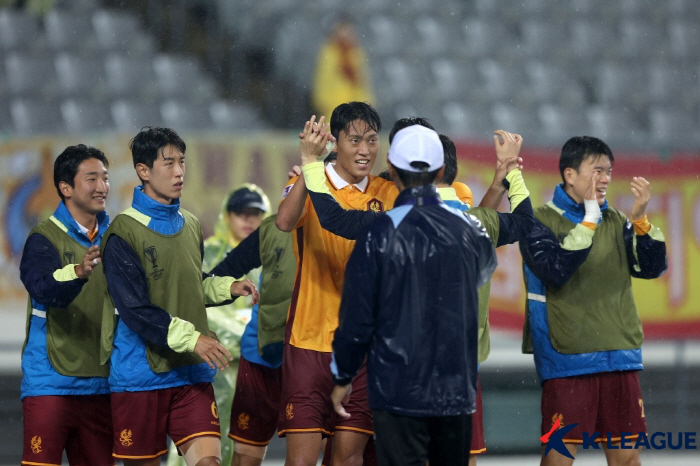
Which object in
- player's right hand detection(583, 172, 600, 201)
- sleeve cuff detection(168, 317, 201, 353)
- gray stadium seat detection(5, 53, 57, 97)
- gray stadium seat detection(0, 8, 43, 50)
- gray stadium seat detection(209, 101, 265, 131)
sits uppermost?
gray stadium seat detection(0, 8, 43, 50)

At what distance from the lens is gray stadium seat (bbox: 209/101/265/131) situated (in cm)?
834

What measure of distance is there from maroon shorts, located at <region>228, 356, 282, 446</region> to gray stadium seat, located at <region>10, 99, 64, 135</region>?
153 inches

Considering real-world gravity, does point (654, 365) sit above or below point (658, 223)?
below

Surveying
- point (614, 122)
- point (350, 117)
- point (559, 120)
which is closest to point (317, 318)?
point (350, 117)

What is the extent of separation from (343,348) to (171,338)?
96cm

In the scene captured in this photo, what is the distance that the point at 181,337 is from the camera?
3.70 m

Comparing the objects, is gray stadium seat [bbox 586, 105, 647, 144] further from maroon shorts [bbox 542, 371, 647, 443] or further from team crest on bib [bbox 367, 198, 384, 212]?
team crest on bib [bbox 367, 198, 384, 212]

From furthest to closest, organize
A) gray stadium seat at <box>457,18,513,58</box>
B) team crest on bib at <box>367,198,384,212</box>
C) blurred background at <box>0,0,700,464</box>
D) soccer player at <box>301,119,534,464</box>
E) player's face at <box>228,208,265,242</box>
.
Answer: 1. gray stadium seat at <box>457,18,513,58</box>
2. blurred background at <box>0,0,700,464</box>
3. player's face at <box>228,208,265,242</box>
4. team crest on bib at <box>367,198,384,212</box>
5. soccer player at <box>301,119,534,464</box>

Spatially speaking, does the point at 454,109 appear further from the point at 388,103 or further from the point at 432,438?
the point at 432,438

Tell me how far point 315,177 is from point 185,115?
4957 mm

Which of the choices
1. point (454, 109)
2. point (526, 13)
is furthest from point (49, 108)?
point (526, 13)

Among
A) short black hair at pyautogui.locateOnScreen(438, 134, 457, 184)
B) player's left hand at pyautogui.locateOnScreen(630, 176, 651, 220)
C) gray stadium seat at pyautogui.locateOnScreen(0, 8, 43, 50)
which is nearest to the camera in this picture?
short black hair at pyautogui.locateOnScreen(438, 134, 457, 184)

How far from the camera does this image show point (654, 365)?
7.11 meters

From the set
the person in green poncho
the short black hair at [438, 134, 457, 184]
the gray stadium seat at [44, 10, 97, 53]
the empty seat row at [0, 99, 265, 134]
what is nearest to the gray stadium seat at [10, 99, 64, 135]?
the empty seat row at [0, 99, 265, 134]
